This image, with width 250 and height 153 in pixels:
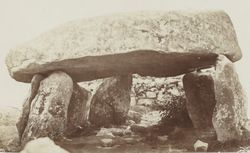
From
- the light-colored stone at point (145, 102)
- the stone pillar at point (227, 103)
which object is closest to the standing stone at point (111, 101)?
the light-colored stone at point (145, 102)

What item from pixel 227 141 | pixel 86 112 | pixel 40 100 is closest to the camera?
pixel 227 141

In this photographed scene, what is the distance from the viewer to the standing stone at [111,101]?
837 cm

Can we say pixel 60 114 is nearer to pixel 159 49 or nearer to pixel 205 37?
pixel 159 49

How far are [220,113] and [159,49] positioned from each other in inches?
43.0

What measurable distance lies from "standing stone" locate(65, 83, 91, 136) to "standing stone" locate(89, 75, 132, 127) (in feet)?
0.51

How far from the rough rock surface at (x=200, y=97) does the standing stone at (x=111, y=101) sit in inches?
47.9

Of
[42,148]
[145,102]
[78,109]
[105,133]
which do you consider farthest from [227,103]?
[145,102]

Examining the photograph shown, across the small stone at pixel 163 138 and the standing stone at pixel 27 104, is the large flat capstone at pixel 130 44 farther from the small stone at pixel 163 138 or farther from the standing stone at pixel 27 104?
the small stone at pixel 163 138

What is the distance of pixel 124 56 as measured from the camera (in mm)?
6676

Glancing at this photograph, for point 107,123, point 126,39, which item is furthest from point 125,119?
point 126,39

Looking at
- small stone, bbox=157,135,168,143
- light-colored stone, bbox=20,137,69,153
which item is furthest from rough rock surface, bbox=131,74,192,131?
light-colored stone, bbox=20,137,69,153

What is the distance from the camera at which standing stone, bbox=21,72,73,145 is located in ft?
22.1

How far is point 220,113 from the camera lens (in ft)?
21.6

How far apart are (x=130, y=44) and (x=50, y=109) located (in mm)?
1342
